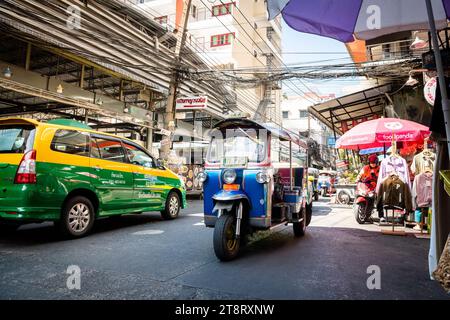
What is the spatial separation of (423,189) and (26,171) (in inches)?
302

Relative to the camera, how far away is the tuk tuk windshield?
5160 mm

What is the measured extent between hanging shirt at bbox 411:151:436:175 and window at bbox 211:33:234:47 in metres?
21.8

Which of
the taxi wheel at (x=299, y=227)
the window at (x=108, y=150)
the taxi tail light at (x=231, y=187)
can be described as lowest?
the taxi wheel at (x=299, y=227)

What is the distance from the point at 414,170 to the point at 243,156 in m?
4.70

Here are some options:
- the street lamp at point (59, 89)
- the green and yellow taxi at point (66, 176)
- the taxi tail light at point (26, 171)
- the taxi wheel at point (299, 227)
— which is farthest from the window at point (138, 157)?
the street lamp at point (59, 89)

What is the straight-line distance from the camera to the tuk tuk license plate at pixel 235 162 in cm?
515

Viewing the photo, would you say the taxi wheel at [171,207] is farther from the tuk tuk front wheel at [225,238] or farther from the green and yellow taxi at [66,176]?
the tuk tuk front wheel at [225,238]

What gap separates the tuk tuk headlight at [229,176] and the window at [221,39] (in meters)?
23.5

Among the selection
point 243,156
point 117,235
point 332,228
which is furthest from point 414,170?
point 117,235

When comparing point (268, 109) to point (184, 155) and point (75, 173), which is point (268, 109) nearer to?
point (184, 155)

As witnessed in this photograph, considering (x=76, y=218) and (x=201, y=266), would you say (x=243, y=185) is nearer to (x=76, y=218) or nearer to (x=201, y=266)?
(x=201, y=266)

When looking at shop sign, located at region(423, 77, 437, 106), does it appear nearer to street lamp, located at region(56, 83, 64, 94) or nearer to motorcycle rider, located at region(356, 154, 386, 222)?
motorcycle rider, located at region(356, 154, 386, 222)

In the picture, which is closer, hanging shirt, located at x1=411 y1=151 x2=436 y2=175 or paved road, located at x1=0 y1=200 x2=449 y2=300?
→ paved road, located at x1=0 y1=200 x2=449 y2=300

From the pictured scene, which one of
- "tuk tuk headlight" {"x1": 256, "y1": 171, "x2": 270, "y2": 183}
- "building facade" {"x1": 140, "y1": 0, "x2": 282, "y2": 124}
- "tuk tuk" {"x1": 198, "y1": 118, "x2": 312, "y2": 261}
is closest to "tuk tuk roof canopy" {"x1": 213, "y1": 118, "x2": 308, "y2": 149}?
"tuk tuk" {"x1": 198, "y1": 118, "x2": 312, "y2": 261}
